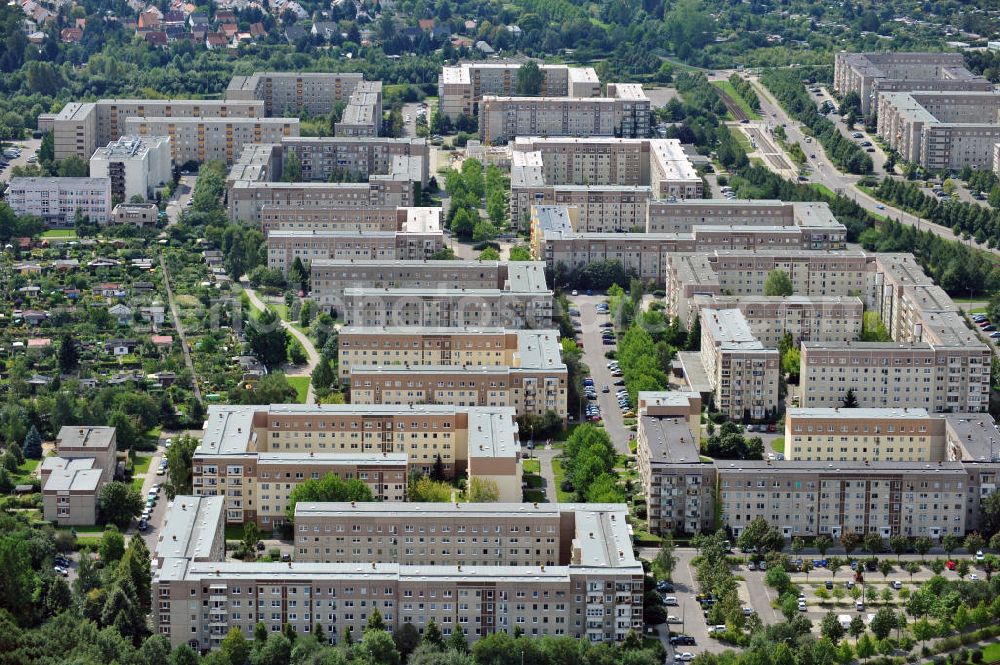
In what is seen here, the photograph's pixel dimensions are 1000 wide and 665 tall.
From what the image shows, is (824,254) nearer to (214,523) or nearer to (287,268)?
(287,268)

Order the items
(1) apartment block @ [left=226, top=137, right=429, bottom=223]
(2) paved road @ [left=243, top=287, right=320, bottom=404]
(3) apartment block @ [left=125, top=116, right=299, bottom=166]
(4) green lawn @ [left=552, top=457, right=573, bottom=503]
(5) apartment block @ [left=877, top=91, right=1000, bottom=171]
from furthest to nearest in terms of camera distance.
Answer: (5) apartment block @ [left=877, top=91, right=1000, bottom=171] < (3) apartment block @ [left=125, top=116, right=299, bottom=166] < (1) apartment block @ [left=226, top=137, right=429, bottom=223] < (2) paved road @ [left=243, top=287, right=320, bottom=404] < (4) green lawn @ [left=552, top=457, right=573, bottom=503]

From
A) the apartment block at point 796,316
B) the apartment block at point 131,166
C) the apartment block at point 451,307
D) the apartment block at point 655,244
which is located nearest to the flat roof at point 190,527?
the apartment block at point 451,307

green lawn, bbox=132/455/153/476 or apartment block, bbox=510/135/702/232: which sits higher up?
apartment block, bbox=510/135/702/232

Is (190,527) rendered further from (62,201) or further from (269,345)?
(62,201)

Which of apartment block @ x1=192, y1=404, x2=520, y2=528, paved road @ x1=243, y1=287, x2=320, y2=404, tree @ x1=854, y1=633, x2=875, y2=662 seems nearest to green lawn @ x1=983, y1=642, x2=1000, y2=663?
tree @ x1=854, y1=633, x2=875, y2=662

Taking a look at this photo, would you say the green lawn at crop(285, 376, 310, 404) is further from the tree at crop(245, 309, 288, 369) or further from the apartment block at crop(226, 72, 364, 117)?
the apartment block at crop(226, 72, 364, 117)
